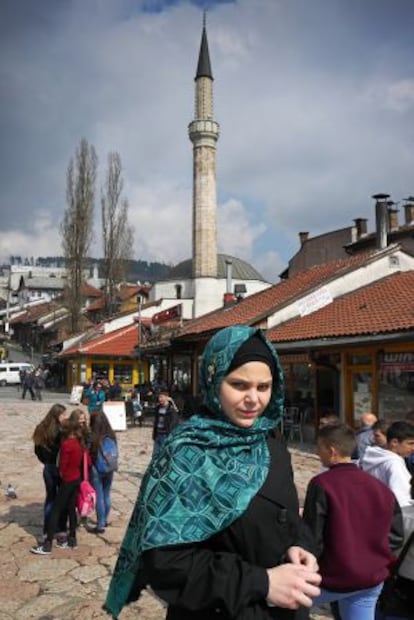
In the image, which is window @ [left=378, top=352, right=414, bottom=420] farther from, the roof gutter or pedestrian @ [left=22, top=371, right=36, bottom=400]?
pedestrian @ [left=22, top=371, right=36, bottom=400]

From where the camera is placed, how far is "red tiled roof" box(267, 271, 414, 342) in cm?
1401

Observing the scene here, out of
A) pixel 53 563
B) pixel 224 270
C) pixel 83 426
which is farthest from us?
pixel 224 270

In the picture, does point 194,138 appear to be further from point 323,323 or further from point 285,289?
point 323,323

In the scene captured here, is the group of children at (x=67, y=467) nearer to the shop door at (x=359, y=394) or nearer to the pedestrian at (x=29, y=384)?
the shop door at (x=359, y=394)

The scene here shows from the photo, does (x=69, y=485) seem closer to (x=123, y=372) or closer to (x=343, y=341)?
(x=343, y=341)

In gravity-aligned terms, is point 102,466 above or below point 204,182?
below

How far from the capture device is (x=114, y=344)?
119ft

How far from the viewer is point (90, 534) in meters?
7.04

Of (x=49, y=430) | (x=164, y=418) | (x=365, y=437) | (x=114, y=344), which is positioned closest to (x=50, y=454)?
(x=49, y=430)

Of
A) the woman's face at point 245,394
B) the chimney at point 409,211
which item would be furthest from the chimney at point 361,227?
the woman's face at point 245,394

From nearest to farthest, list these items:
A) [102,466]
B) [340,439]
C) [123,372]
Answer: [340,439] < [102,466] < [123,372]

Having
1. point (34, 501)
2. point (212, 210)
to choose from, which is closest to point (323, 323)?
point (34, 501)

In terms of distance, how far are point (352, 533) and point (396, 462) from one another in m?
1.28

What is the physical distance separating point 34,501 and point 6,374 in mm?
40147
